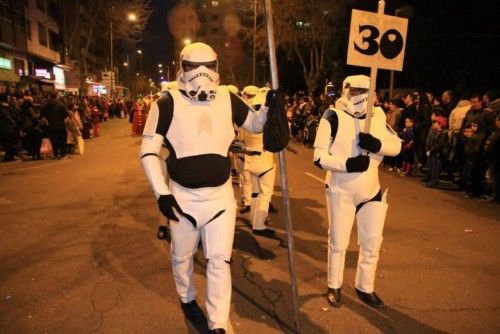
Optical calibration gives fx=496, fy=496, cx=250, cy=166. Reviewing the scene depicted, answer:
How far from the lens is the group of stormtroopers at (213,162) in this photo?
3.71 m

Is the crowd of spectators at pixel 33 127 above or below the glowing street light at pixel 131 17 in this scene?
below

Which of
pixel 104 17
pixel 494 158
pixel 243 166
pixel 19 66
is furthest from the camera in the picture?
pixel 104 17

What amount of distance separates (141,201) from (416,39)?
57.4ft

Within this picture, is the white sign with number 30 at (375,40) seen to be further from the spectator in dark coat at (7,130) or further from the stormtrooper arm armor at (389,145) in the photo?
the spectator in dark coat at (7,130)

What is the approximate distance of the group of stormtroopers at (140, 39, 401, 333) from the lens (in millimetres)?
3709

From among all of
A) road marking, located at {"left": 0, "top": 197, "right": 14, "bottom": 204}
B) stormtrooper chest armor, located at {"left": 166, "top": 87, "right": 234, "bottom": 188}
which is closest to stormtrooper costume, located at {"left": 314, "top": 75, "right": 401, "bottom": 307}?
stormtrooper chest armor, located at {"left": 166, "top": 87, "right": 234, "bottom": 188}

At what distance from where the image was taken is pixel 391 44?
14.5ft

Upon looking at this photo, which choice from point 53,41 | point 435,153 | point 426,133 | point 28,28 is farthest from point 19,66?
point 435,153

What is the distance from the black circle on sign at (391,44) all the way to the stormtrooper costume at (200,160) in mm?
1397

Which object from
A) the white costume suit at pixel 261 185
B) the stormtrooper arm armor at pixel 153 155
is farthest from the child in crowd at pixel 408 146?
the stormtrooper arm armor at pixel 153 155

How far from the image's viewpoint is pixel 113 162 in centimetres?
1408

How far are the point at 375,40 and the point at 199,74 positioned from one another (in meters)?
1.68

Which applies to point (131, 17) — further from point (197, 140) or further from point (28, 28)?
point (197, 140)

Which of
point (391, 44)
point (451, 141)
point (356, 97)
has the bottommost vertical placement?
point (451, 141)
